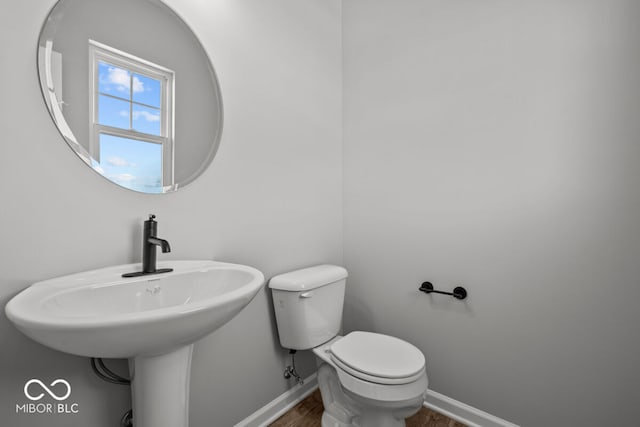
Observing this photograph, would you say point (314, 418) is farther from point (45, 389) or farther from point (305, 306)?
point (45, 389)

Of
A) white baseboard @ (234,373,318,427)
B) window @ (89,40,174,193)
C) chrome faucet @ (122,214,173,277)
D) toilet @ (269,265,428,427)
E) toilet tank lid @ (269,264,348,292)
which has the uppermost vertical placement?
window @ (89,40,174,193)

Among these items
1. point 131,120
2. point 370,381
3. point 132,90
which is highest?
point 132,90

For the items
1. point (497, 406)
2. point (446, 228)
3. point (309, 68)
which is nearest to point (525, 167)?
point (446, 228)

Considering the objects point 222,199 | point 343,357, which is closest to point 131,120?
point 222,199

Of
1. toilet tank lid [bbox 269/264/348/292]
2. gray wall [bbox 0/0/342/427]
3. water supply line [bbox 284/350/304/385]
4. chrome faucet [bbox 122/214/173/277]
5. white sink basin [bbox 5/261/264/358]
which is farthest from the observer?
water supply line [bbox 284/350/304/385]

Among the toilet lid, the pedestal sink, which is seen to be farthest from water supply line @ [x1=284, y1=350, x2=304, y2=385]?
the pedestal sink

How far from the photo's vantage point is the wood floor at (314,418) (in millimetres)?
1404

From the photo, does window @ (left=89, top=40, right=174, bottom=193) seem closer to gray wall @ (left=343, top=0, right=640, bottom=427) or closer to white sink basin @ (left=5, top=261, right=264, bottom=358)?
white sink basin @ (left=5, top=261, right=264, bottom=358)

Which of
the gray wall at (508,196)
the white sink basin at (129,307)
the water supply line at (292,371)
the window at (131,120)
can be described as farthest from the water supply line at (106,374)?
the gray wall at (508,196)

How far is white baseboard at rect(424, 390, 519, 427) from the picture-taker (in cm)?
133

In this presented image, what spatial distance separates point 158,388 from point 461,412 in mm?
1425

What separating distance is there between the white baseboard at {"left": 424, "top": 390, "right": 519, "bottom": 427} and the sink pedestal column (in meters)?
1.29

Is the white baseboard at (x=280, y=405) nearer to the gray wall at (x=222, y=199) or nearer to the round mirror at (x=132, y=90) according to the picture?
the gray wall at (x=222, y=199)

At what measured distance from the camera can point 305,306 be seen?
52.7 inches
